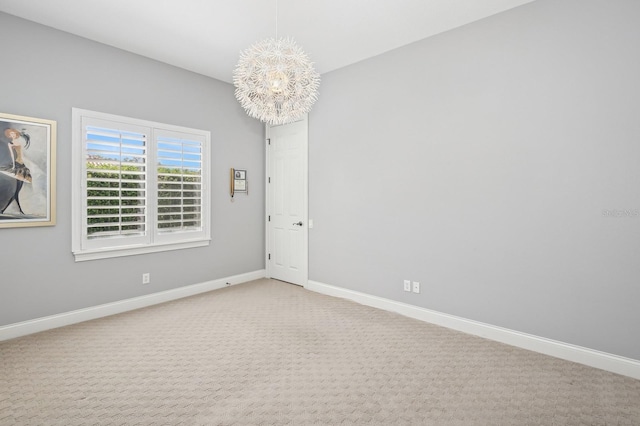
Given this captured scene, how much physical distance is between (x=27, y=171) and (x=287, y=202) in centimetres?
309

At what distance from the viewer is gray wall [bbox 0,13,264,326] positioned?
9.97 feet

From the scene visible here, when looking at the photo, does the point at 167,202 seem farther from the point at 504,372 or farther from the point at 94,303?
the point at 504,372

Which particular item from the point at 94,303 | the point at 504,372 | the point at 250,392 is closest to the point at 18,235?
the point at 94,303

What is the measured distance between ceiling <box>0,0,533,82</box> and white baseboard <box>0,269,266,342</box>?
3056 mm

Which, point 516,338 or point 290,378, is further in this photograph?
point 516,338

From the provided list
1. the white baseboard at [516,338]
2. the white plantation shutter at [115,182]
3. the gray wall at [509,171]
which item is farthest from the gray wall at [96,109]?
the white baseboard at [516,338]

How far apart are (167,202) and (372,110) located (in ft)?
9.79

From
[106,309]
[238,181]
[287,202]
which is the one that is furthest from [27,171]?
[287,202]

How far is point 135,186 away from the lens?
381cm

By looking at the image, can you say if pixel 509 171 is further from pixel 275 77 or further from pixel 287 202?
pixel 287 202

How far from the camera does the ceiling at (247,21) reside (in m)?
2.85

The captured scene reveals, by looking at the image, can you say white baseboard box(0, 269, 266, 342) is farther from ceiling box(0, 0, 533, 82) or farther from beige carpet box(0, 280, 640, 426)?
ceiling box(0, 0, 533, 82)

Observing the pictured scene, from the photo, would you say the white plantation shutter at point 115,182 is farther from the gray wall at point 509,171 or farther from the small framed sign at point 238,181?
the gray wall at point 509,171

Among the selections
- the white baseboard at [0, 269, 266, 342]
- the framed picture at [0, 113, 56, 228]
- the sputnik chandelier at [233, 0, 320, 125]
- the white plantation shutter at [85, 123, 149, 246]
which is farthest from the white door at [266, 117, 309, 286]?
the framed picture at [0, 113, 56, 228]
